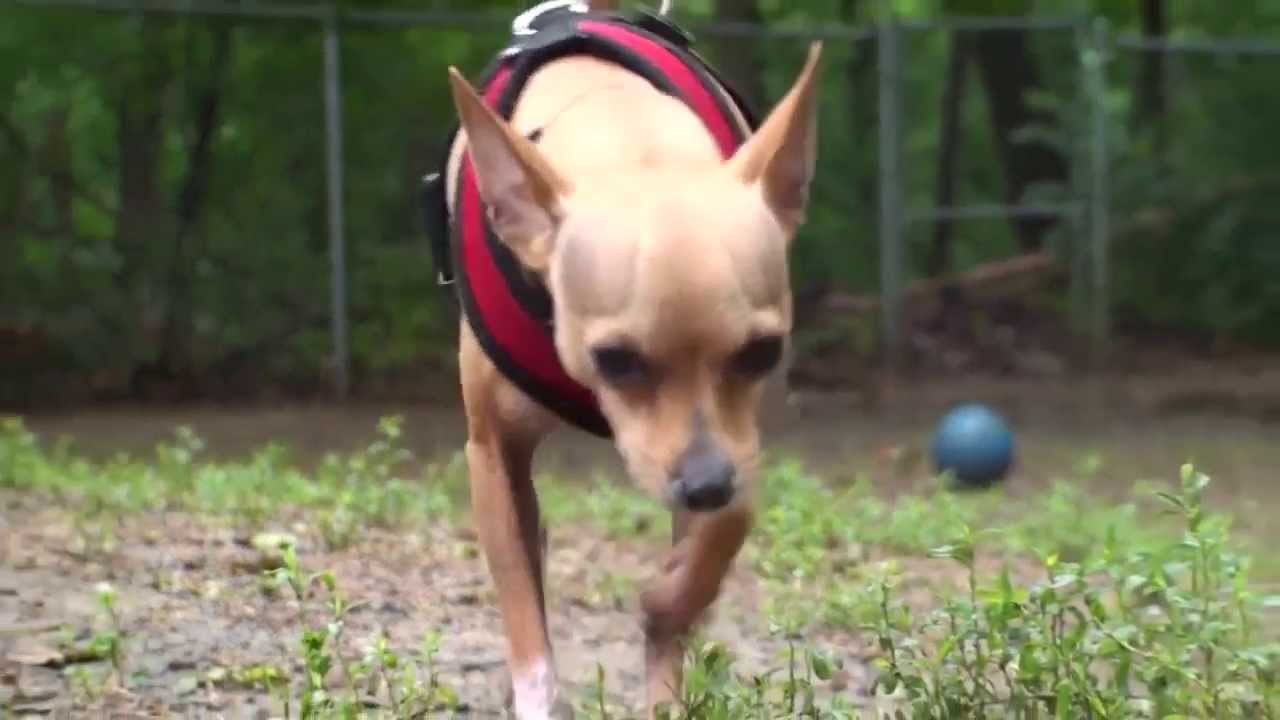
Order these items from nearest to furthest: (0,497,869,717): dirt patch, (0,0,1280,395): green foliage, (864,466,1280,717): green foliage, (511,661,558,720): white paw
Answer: (864,466,1280,717): green foliage → (511,661,558,720): white paw → (0,497,869,717): dirt patch → (0,0,1280,395): green foliage

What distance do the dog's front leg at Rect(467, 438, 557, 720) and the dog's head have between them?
54 cm

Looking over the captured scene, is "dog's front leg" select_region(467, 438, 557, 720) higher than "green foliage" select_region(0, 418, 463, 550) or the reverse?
the reverse

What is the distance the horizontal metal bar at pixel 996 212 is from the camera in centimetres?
1398

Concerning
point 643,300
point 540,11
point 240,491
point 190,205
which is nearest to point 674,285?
point 643,300

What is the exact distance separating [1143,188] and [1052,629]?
38.5 feet

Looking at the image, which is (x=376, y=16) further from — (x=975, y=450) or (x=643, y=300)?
(x=643, y=300)

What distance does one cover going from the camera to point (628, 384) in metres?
2.84

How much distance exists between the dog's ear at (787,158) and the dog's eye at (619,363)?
378 mm

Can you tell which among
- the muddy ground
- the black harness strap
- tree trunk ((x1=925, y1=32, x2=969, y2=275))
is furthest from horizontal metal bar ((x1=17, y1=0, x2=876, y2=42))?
the black harness strap

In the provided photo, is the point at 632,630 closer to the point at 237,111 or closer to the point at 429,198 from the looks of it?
the point at 429,198

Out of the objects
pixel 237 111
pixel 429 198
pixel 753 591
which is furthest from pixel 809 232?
pixel 429 198

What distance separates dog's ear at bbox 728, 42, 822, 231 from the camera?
302 cm

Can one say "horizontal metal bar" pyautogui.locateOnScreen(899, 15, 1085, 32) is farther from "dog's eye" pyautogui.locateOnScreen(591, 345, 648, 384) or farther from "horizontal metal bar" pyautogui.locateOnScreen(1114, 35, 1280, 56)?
"dog's eye" pyautogui.locateOnScreen(591, 345, 648, 384)

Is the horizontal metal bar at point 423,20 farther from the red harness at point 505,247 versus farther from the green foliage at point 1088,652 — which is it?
the green foliage at point 1088,652
